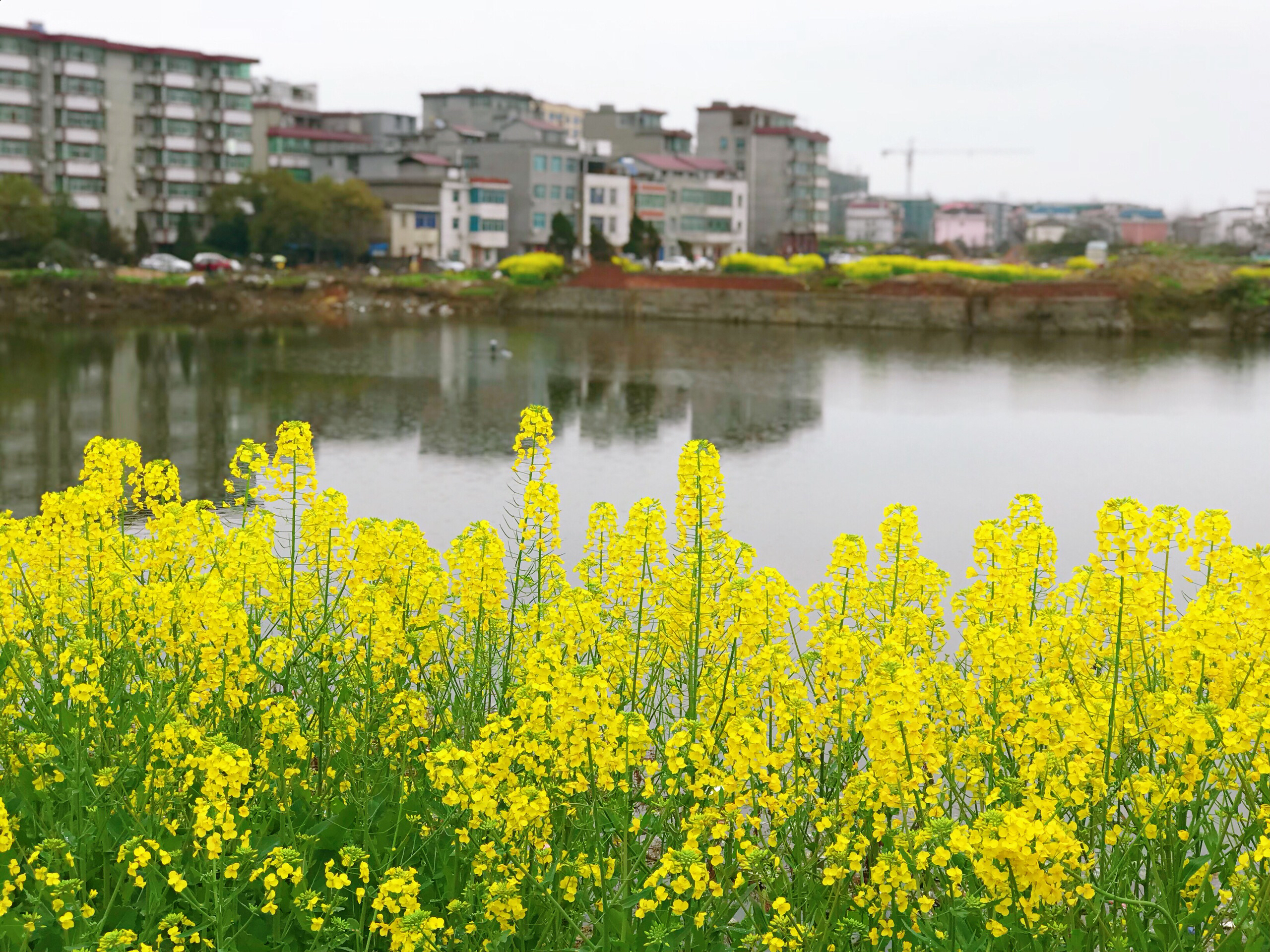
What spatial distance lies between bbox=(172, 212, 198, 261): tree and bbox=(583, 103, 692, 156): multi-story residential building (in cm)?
3324

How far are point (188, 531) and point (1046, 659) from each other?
3771mm

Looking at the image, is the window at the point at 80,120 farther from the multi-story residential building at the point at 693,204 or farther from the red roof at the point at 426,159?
the multi-story residential building at the point at 693,204

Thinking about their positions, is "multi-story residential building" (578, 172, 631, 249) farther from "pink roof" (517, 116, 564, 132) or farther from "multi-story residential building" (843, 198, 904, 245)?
"multi-story residential building" (843, 198, 904, 245)

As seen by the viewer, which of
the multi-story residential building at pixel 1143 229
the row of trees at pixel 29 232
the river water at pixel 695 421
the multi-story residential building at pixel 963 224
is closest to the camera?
the river water at pixel 695 421

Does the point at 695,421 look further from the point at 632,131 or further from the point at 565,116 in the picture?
the point at 565,116

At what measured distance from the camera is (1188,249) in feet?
236

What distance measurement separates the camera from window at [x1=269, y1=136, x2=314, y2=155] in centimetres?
6931

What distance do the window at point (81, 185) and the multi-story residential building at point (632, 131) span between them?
114 feet

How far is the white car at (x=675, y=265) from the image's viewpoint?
207 feet

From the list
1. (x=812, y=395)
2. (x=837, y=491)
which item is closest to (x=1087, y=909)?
(x=837, y=491)

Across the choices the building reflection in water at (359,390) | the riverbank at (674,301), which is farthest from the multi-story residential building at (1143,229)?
the building reflection in water at (359,390)

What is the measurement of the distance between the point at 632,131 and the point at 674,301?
36.5m

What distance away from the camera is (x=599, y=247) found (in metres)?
62.1

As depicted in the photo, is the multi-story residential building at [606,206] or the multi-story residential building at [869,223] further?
the multi-story residential building at [869,223]
